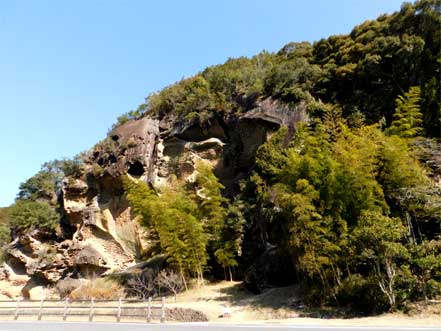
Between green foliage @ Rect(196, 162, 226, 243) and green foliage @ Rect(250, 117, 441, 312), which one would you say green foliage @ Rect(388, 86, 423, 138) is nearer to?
green foliage @ Rect(250, 117, 441, 312)

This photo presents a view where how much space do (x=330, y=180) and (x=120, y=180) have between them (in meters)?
15.0

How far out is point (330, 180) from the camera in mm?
9836

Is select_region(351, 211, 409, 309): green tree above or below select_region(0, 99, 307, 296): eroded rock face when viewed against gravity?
below

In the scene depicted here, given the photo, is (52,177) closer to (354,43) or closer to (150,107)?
(150,107)

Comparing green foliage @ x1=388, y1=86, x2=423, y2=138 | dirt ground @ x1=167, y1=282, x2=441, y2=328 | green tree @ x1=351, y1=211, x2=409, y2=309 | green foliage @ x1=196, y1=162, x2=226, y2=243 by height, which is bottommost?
dirt ground @ x1=167, y1=282, x2=441, y2=328

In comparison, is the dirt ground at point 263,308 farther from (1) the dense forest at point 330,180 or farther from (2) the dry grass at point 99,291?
(2) the dry grass at point 99,291

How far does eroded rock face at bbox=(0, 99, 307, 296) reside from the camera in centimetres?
1989

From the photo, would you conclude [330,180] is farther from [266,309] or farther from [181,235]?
[181,235]

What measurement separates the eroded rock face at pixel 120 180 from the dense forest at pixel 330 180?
1.13 meters

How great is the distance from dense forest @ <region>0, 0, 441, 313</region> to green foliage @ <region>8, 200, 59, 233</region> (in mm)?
94

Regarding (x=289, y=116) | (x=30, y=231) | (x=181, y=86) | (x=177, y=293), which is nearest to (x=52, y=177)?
(x=30, y=231)

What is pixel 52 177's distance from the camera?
27.6 metres

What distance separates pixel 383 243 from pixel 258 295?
18.7ft

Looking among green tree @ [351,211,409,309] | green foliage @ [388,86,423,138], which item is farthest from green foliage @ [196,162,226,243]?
green foliage @ [388,86,423,138]
